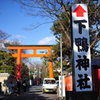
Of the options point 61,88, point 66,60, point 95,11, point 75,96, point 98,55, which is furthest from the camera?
point 66,60

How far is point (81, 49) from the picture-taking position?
6902mm

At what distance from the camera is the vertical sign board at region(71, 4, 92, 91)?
265 inches

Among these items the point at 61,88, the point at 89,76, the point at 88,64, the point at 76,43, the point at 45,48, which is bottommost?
the point at 61,88

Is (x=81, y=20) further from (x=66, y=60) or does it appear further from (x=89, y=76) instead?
(x=66, y=60)

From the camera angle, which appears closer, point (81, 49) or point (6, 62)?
point (81, 49)

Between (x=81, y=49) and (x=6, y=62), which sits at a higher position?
(x=6, y=62)

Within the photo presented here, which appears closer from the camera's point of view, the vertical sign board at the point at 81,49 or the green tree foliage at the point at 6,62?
the vertical sign board at the point at 81,49

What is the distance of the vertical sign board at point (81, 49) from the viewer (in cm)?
673

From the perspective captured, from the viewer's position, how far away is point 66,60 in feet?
73.0

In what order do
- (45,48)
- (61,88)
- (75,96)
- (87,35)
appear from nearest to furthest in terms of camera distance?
1. (75,96)
2. (87,35)
3. (61,88)
4. (45,48)

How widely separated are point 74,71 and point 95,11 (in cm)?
645

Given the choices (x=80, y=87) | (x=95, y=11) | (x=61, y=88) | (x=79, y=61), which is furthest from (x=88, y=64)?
(x=61, y=88)

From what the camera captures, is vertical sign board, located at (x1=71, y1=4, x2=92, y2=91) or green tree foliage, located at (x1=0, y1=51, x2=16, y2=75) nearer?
vertical sign board, located at (x1=71, y1=4, x2=92, y2=91)

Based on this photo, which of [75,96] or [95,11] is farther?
[95,11]
